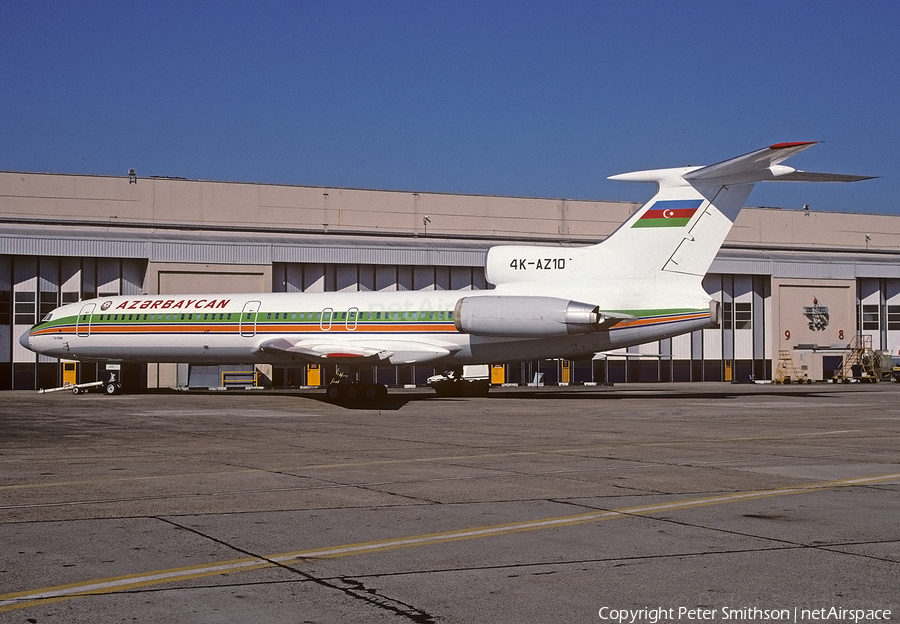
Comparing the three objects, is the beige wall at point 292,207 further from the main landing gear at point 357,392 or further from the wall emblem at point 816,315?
the main landing gear at point 357,392

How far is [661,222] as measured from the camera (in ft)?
94.1

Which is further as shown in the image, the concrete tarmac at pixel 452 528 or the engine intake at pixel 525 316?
the engine intake at pixel 525 316

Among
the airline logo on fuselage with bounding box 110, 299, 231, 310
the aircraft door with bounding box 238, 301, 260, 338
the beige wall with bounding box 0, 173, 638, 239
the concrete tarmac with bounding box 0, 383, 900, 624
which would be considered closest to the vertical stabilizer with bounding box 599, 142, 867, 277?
the concrete tarmac with bounding box 0, 383, 900, 624

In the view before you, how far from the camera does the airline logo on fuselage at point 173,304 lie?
112 ft

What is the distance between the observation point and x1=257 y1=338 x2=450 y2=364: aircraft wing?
1188 inches

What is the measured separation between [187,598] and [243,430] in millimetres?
13711

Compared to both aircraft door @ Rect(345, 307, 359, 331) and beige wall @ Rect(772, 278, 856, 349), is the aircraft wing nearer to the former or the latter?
aircraft door @ Rect(345, 307, 359, 331)

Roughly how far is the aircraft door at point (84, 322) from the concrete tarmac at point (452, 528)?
62.9ft

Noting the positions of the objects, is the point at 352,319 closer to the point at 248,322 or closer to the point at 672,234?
the point at 248,322

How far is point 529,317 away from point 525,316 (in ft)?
0.43

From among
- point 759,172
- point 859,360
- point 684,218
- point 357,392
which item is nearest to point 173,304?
point 357,392

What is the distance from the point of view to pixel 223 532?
317 inches

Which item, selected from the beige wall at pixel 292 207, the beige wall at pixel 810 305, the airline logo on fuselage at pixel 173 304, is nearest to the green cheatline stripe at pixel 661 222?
the airline logo on fuselage at pixel 173 304

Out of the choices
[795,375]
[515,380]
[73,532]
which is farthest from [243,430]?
[795,375]
